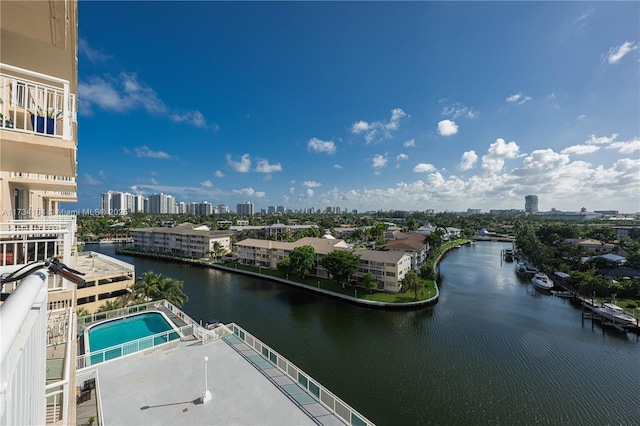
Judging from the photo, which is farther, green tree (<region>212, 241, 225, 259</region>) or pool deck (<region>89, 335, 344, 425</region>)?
green tree (<region>212, 241, 225, 259</region>)

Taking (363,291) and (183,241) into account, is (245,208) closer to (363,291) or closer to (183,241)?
(183,241)

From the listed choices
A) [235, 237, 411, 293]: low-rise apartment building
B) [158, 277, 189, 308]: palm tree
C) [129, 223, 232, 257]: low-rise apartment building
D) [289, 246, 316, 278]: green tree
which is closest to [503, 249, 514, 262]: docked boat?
[235, 237, 411, 293]: low-rise apartment building

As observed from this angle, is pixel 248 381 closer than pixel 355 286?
Yes

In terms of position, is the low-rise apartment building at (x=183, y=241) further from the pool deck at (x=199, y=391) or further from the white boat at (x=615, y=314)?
the white boat at (x=615, y=314)

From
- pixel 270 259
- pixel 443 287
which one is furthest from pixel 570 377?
pixel 270 259

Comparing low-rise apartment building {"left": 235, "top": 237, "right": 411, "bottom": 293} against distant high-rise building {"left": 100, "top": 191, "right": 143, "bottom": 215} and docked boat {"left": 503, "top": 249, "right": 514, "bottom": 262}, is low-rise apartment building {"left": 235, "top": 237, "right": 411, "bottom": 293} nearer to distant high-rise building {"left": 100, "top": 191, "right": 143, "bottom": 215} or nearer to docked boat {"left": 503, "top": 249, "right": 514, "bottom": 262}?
docked boat {"left": 503, "top": 249, "right": 514, "bottom": 262}

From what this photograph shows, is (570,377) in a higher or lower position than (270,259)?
lower

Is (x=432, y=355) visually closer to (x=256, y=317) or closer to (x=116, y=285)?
(x=256, y=317)
